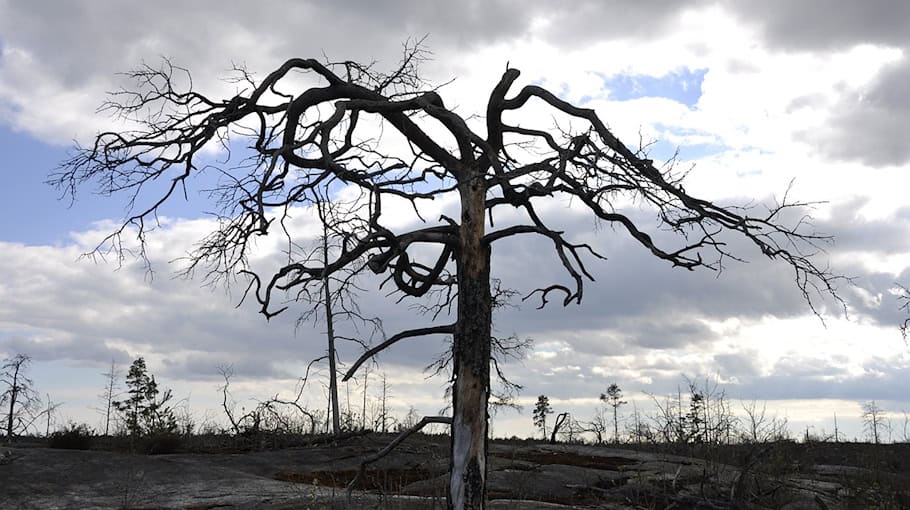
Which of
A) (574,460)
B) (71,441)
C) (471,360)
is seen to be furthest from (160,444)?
(471,360)

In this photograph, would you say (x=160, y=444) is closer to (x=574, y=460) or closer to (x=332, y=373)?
(x=332, y=373)

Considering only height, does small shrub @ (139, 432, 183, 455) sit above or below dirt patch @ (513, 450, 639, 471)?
above

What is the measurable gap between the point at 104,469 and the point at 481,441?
32.1ft

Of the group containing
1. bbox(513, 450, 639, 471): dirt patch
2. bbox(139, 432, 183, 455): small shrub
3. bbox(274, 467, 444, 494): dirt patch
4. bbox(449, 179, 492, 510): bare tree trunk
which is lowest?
bbox(274, 467, 444, 494): dirt patch

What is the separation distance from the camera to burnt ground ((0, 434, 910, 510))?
1281 cm

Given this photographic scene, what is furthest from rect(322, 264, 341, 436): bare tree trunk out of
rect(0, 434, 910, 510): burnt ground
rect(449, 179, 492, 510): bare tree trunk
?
rect(449, 179, 492, 510): bare tree trunk

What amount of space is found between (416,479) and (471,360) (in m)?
6.40

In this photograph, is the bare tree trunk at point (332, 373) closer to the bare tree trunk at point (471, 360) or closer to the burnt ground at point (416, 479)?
the burnt ground at point (416, 479)

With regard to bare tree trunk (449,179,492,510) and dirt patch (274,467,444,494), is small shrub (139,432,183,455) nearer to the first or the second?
dirt patch (274,467,444,494)

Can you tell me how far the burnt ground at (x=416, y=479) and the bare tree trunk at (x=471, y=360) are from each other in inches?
49.5

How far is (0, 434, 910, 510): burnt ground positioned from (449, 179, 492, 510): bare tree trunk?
4.12ft

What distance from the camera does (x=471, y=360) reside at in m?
10.2

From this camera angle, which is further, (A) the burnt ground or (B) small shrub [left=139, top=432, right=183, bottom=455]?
(B) small shrub [left=139, top=432, right=183, bottom=455]

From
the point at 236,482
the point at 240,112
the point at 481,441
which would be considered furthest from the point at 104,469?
the point at 481,441
